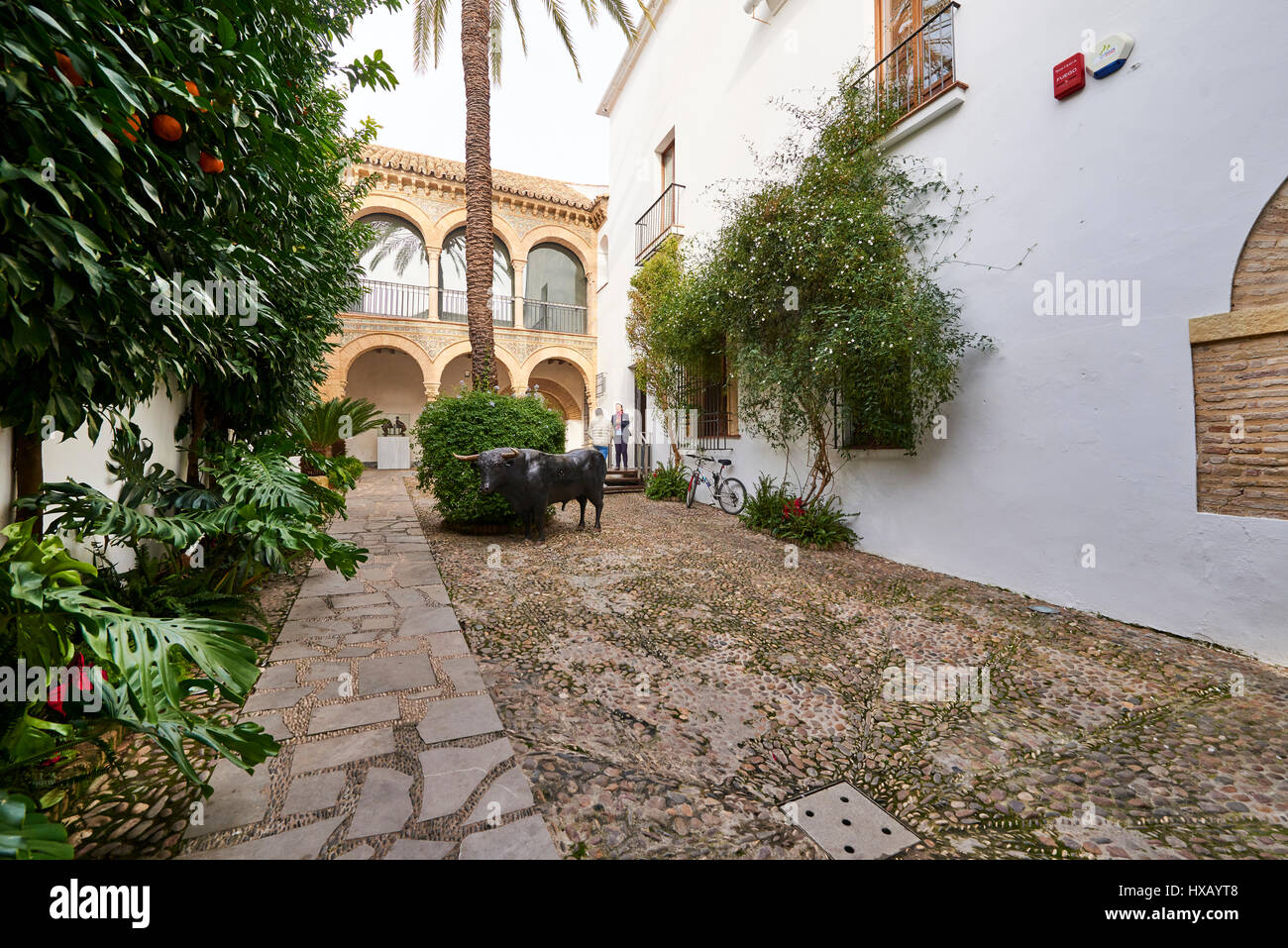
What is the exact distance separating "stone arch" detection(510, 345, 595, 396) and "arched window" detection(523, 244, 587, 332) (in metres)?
0.97

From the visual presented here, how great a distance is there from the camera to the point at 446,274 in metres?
15.8

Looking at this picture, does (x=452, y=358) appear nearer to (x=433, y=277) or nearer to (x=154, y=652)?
(x=433, y=277)

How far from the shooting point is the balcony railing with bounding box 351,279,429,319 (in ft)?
48.1

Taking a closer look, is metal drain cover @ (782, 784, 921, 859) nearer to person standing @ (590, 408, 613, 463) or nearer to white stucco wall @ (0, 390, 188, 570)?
white stucco wall @ (0, 390, 188, 570)

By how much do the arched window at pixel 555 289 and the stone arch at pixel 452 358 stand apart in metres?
1.72

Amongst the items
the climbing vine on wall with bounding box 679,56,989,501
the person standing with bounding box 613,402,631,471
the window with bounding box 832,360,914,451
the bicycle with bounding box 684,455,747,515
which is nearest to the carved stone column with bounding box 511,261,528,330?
the person standing with bounding box 613,402,631,471

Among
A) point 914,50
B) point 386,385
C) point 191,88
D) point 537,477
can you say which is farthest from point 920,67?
point 386,385

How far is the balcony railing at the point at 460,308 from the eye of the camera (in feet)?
51.0

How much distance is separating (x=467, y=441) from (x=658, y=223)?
311 inches

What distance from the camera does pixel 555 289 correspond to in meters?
17.5
